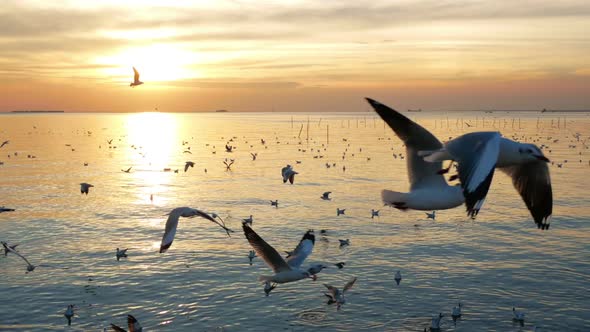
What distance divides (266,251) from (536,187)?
254 inches

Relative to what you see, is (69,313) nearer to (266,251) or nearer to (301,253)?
(301,253)

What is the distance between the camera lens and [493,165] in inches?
330

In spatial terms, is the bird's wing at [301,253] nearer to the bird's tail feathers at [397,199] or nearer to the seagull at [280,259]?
the seagull at [280,259]

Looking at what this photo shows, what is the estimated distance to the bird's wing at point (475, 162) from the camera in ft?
25.7

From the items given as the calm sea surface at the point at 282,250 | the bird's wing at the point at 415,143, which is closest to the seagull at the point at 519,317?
the calm sea surface at the point at 282,250

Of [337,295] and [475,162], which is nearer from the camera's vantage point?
[475,162]

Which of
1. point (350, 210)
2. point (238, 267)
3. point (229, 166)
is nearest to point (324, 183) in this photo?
point (350, 210)

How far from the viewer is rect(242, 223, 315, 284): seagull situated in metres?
13.4

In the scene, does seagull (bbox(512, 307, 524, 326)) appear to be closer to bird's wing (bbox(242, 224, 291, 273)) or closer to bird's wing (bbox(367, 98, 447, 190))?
bird's wing (bbox(242, 224, 291, 273))

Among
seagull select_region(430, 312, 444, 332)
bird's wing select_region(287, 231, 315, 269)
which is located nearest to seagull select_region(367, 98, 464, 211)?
bird's wing select_region(287, 231, 315, 269)

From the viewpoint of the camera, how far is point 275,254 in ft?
45.5

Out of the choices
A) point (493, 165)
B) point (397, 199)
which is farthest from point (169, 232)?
point (493, 165)

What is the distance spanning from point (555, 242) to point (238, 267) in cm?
1643

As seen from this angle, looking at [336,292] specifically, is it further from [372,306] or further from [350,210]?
[350,210]
